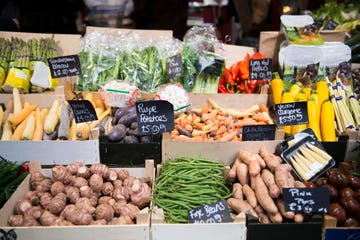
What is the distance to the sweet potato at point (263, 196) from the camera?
219 cm

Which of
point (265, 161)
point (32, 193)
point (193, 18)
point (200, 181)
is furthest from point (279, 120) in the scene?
point (193, 18)

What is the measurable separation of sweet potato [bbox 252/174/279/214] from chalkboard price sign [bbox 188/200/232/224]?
234 mm

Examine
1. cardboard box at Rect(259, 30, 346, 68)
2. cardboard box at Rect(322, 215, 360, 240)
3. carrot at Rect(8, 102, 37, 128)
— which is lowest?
cardboard box at Rect(322, 215, 360, 240)

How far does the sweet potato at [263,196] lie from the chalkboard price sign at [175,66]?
1.48 m

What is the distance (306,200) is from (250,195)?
35cm

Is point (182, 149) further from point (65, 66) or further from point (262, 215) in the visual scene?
point (65, 66)

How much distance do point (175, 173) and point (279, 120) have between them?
864mm

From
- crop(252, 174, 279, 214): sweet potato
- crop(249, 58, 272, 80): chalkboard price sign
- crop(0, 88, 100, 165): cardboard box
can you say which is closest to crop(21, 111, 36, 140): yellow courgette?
crop(0, 88, 100, 165): cardboard box

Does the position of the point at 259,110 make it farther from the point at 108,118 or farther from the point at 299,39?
the point at 108,118

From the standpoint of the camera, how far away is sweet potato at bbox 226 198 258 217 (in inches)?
88.4

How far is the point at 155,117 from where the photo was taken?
263 centimetres

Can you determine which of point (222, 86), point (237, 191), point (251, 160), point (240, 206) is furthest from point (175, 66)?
point (240, 206)

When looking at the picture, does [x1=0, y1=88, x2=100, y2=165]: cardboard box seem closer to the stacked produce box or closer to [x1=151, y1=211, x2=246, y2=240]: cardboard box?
the stacked produce box

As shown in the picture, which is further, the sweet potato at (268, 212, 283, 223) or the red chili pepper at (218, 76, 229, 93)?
the red chili pepper at (218, 76, 229, 93)
